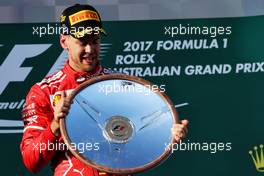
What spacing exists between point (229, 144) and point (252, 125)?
19 cm

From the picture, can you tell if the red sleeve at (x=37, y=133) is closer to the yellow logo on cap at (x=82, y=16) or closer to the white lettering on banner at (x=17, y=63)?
the yellow logo on cap at (x=82, y=16)

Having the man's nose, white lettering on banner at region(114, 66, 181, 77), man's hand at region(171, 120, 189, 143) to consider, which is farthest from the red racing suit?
white lettering on banner at region(114, 66, 181, 77)

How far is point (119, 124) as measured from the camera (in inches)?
106

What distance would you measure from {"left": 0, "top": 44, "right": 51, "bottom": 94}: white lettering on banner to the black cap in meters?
2.18

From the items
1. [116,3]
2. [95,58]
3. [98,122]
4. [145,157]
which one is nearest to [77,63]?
[95,58]

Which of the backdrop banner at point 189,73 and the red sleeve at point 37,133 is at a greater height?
the backdrop banner at point 189,73

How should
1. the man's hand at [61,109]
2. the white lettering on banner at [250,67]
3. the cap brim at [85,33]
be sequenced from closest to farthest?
the man's hand at [61,109], the cap brim at [85,33], the white lettering on banner at [250,67]

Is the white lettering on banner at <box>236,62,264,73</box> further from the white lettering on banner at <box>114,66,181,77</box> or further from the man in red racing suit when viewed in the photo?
the man in red racing suit

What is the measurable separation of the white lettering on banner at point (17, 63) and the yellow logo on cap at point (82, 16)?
7.31ft

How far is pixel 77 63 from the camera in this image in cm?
286

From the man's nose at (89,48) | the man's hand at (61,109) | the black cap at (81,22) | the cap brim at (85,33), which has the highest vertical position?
the black cap at (81,22)

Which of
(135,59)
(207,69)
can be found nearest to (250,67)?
(207,69)

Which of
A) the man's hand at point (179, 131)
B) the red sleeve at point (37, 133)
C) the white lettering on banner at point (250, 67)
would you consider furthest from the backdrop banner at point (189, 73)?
the man's hand at point (179, 131)

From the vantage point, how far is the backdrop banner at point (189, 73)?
5012 millimetres
